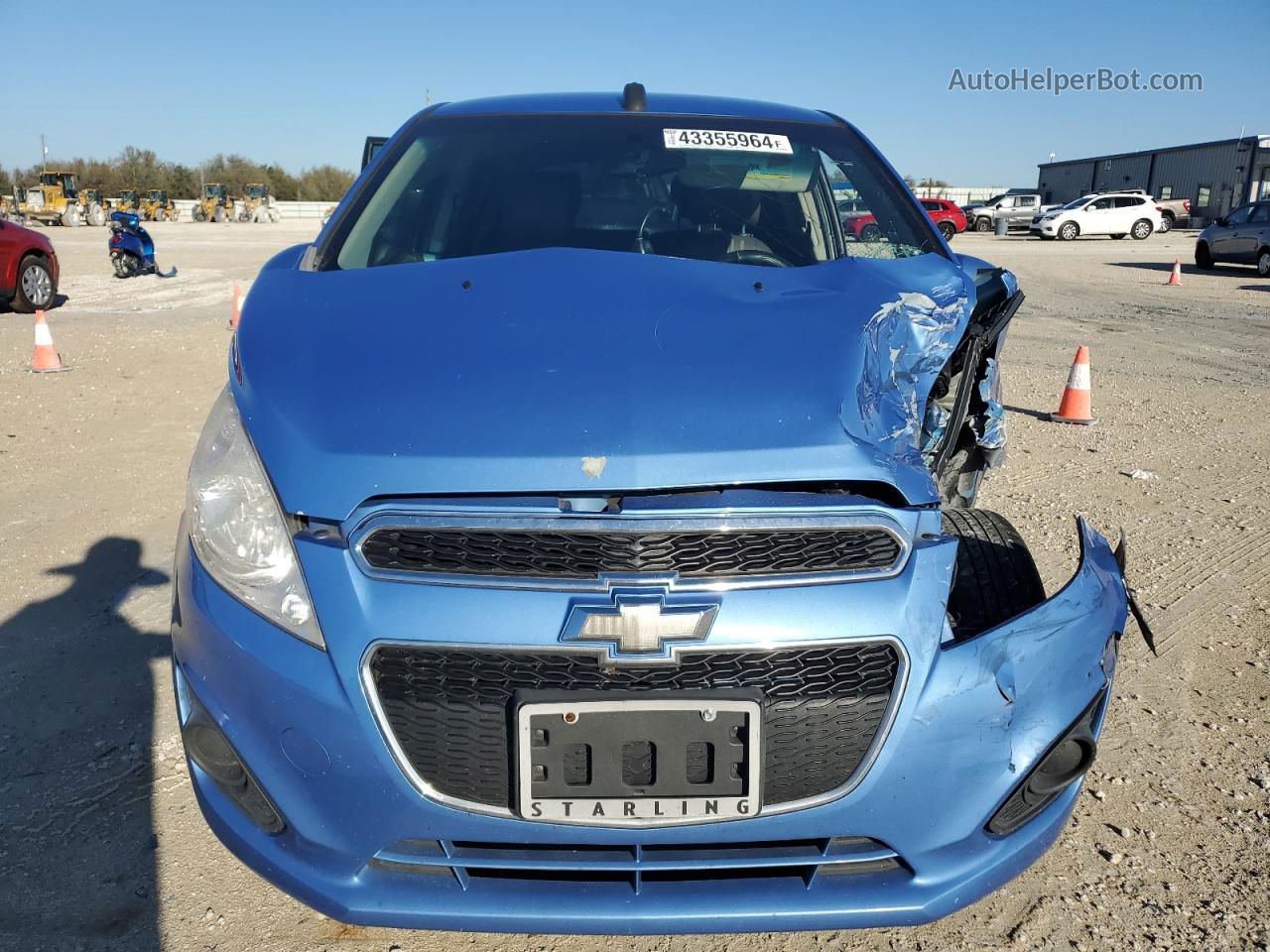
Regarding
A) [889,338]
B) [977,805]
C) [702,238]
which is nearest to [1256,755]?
[977,805]

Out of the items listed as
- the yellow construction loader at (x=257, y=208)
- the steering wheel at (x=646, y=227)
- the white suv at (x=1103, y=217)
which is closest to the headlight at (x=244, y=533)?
the steering wheel at (x=646, y=227)

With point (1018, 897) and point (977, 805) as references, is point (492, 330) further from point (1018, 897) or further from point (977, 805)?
point (1018, 897)

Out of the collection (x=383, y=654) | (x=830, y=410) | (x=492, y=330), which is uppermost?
(x=492, y=330)

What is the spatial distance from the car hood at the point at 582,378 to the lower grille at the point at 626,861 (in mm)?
562

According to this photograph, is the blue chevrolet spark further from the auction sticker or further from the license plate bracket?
the auction sticker

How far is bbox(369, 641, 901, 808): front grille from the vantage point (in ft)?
4.72

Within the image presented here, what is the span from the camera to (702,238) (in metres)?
2.59

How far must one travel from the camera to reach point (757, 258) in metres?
2.58

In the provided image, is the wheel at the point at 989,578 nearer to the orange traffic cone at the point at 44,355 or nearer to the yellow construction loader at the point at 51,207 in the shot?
the orange traffic cone at the point at 44,355

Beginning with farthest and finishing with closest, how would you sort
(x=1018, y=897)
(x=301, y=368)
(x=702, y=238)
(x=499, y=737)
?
(x=702, y=238) → (x=1018, y=897) → (x=301, y=368) → (x=499, y=737)

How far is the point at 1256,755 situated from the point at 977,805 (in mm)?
1559

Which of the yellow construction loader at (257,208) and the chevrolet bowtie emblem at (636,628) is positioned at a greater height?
the yellow construction loader at (257,208)

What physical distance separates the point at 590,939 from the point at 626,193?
6.13 feet

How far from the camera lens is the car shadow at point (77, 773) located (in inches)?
77.9
